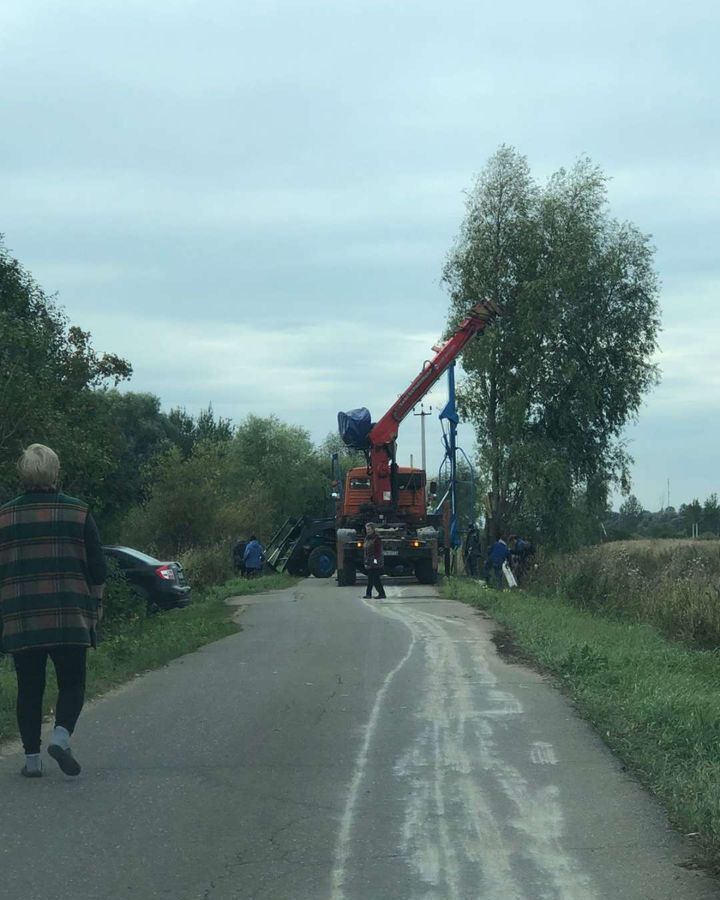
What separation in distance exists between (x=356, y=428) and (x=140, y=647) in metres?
18.8

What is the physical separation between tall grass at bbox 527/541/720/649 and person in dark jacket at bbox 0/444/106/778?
10.6 meters

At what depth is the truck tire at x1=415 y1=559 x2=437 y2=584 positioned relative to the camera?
3203 cm

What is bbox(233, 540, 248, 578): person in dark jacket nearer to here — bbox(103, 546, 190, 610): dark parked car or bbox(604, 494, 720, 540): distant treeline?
bbox(103, 546, 190, 610): dark parked car

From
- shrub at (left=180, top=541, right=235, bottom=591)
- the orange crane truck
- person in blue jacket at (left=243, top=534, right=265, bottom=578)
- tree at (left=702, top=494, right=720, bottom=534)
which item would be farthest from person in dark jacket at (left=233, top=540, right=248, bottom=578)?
tree at (left=702, top=494, right=720, bottom=534)

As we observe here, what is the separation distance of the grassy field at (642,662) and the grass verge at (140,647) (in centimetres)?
404

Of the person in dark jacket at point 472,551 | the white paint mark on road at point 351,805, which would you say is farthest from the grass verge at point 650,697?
the person in dark jacket at point 472,551

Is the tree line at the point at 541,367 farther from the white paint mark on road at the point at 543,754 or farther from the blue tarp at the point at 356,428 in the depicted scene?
the white paint mark on road at the point at 543,754

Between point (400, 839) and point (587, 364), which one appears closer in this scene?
point (400, 839)

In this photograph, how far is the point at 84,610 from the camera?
23.5ft

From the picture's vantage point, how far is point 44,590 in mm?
7113

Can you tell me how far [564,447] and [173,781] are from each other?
35103 millimetres

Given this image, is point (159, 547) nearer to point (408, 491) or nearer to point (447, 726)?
point (408, 491)

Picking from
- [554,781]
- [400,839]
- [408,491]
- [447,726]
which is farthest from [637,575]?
[400,839]

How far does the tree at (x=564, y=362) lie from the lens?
134 ft
